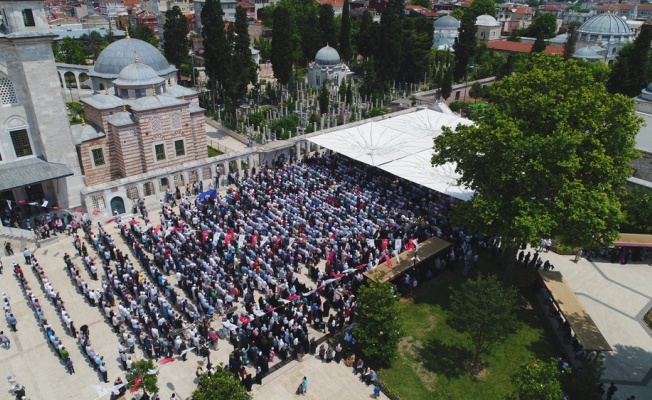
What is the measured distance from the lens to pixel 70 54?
76.9 metres

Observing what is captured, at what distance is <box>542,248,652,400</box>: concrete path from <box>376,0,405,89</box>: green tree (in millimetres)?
39039

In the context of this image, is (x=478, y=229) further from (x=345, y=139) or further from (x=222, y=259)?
(x=345, y=139)

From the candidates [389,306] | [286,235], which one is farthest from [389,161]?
[389,306]

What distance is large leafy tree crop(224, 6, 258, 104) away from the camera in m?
51.6

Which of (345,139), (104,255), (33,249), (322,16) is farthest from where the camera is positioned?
(322,16)

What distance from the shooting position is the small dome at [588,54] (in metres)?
78.4

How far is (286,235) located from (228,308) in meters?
6.57

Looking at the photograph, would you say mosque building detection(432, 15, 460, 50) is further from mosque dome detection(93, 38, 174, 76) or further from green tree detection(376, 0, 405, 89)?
mosque dome detection(93, 38, 174, 76)

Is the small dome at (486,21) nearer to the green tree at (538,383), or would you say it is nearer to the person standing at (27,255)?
the person standing at (27,255)

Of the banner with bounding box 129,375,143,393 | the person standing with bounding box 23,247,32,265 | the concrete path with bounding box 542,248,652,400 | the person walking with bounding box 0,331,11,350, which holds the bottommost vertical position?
the concrete path with bounding box 542,248,652,400

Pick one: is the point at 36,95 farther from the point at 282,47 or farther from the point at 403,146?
the point at 282,47

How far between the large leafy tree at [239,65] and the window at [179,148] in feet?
42.5

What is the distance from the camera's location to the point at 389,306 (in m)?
→ 21.3

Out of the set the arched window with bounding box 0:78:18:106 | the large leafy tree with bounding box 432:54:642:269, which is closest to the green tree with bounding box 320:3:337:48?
the arched window with bounding box 0:78:18:106
